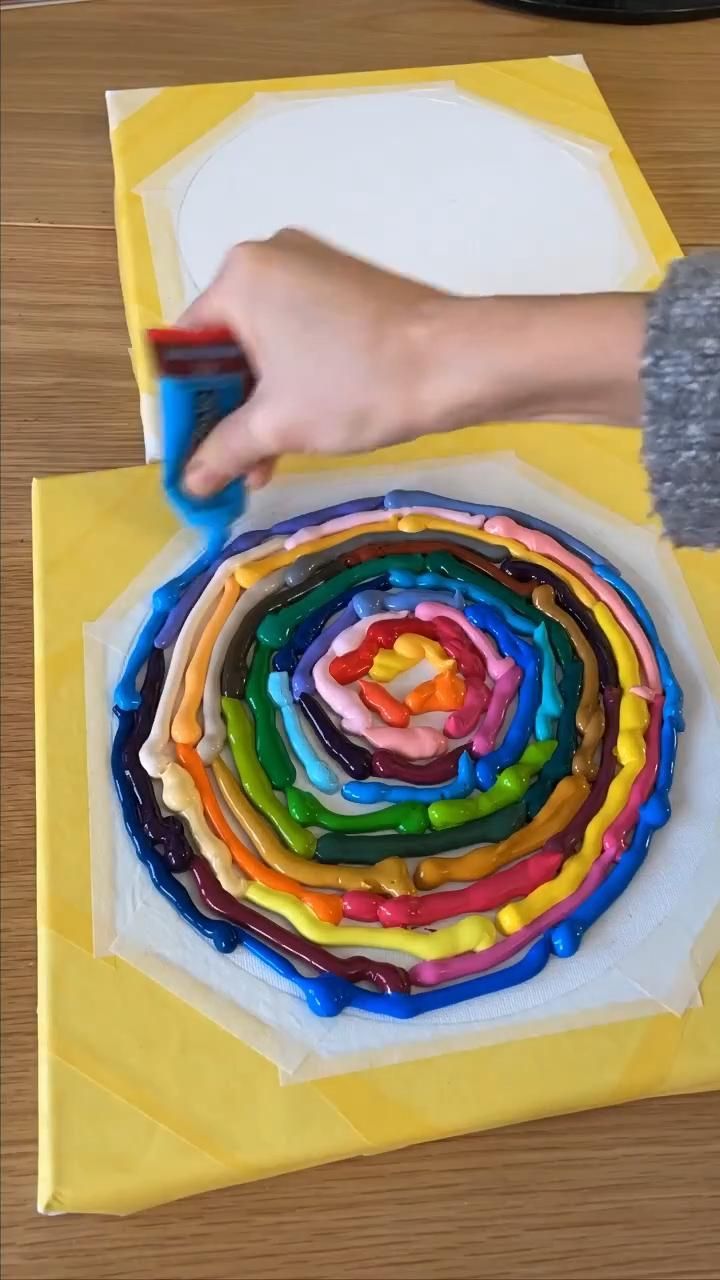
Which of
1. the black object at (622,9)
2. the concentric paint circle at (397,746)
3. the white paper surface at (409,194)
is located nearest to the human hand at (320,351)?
the concentric paint circle at (397,746)

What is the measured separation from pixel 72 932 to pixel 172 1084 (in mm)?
68

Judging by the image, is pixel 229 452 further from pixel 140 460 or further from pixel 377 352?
pixel 140 460

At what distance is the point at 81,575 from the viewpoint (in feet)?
→ 1.64

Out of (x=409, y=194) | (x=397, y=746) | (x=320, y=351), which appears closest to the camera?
(x=320, y=351)

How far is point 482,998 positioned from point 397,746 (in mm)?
109

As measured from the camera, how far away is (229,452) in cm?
37

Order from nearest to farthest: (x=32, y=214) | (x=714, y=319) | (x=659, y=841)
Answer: (x=714, y=319) < (x=659, y=841) < (x=32, y=214)

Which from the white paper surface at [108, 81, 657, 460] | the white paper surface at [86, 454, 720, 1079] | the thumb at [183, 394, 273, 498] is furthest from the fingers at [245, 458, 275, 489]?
the white paper surface at [108, 81, 657, 460]

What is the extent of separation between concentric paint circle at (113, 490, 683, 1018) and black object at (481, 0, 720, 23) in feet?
1.41

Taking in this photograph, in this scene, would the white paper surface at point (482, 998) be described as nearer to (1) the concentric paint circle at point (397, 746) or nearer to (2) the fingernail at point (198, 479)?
(1) the concentric paint circle at point (397, 746)

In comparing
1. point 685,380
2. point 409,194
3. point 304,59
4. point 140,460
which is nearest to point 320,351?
point 685,380

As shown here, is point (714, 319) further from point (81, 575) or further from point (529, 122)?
point (529, 122)

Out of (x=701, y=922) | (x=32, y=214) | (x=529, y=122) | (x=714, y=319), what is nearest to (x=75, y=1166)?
(x=701, y=922)

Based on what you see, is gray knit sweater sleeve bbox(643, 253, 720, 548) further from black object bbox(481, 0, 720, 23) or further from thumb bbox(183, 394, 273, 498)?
black object bbox(481, 0, 720, 23)
